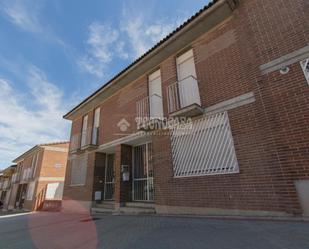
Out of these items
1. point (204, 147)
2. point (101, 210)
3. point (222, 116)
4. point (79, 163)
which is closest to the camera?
point (222, 116)

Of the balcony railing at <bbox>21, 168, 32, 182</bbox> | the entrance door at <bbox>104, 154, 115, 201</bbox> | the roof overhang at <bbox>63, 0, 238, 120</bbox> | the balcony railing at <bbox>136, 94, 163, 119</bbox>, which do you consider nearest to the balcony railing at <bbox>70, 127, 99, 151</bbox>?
the entrance door at <bbox>104, 154, 115, 201</bbox>

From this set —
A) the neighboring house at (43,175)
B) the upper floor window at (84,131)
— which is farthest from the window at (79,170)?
the neighboring house at (43,175)

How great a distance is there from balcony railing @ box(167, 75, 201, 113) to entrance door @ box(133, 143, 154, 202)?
2.49m

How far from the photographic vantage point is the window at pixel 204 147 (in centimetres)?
542

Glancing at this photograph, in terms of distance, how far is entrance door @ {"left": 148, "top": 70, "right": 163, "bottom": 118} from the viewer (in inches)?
311

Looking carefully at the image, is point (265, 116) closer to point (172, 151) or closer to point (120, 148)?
point (172, 151)

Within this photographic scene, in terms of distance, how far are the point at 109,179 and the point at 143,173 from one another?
2731mm

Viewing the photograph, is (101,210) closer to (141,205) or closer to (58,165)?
(141,205)

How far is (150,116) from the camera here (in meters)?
8.04

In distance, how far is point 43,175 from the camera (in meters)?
18.5

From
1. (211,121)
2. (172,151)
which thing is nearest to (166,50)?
(211,121)

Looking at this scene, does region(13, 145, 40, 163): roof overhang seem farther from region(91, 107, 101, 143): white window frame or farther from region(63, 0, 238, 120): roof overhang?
Result: region(63, 0, 238, 120): roof overhang

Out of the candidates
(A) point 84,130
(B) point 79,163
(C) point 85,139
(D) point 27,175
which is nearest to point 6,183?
(D) point 27,175

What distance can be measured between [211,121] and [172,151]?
1780mm
